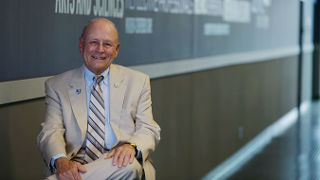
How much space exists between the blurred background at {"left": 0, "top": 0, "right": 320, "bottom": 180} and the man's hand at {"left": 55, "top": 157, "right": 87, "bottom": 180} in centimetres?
44

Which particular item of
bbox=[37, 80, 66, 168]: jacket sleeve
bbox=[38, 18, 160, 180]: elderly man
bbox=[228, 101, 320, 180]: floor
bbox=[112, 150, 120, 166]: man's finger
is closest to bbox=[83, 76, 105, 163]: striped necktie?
bbox=[38, 18, 160, 180]: elderly man

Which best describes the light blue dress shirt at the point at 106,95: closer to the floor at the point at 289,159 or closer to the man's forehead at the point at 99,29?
the man's forehead at the point at 99,29

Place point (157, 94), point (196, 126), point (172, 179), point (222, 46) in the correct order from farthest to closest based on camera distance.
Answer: point (222, 46) < point (196, 126) < point (172, 179) < point (157, 94)

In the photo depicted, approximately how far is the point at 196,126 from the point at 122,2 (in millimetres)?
1782

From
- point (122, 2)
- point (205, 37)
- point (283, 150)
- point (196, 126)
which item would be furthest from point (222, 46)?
point (122, 2)

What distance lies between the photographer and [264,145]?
743 cm

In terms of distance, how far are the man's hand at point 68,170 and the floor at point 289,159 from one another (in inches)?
126

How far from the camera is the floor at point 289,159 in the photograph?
228 inches

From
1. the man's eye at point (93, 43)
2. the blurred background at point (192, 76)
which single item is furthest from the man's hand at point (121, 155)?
the blurred background at point (192, 76)

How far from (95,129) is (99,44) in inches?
16.2

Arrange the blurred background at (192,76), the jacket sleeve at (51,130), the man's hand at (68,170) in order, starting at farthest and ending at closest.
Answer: the blurred background at (192,76) < the jacket sleeve at (51,130) < the man's hand at (68,170)

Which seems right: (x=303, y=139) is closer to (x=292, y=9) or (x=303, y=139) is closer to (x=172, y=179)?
(x=292, y=9)

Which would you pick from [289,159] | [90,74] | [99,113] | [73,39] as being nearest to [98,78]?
[90,74]

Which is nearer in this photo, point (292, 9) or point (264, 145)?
point (264, 145)
